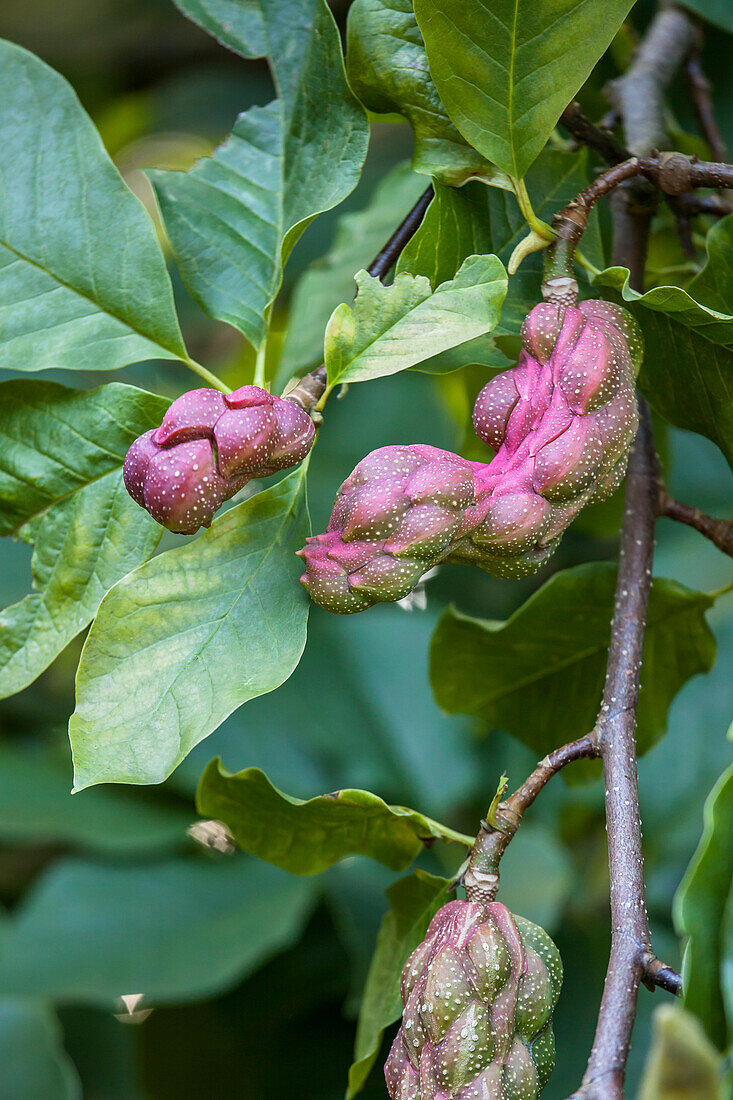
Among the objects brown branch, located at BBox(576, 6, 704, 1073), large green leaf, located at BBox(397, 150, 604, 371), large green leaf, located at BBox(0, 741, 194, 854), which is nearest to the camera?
brown branch, located at BBox(576, 6, 704, 1073)

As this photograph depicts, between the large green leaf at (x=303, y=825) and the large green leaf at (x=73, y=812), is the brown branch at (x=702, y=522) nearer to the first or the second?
the large green leaf at (x=303, y=825)

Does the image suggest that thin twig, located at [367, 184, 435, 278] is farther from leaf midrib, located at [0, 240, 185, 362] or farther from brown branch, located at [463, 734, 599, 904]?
brown branch, located at [463, 734, 599, 904]

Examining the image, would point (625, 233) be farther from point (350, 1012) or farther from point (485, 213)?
point (350, 1012)

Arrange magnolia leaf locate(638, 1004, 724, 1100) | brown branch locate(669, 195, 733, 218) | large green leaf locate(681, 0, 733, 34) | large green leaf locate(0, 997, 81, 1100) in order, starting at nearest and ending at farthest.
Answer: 1. magnolia leaf locate(638, 1004, 724, 1100)
2. brown branch locate(669, 195, 733, 218)
3. large green leaf locate(681, 0, 733, 34)
4. large green leaf locate(0, 997, 81, 1100)

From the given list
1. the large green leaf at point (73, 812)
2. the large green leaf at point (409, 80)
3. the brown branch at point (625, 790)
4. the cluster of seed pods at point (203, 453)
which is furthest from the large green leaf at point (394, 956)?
the large green leaf at point (73, 812)

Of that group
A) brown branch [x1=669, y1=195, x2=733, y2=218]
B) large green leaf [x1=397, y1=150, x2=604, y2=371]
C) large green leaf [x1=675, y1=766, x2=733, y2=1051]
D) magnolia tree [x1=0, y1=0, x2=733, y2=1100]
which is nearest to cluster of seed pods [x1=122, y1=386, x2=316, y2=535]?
magnolia tree [x1=0, y1=0, x2=733, y2=1100]

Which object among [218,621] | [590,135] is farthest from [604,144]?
[218,621]
